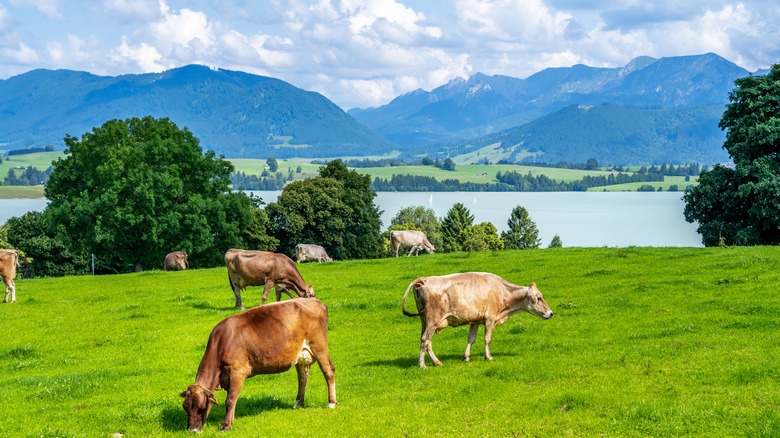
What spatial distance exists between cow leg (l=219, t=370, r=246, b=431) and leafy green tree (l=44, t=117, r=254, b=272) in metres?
38.9

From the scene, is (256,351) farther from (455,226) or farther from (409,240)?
(455,226)

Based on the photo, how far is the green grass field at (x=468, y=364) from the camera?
1169cm

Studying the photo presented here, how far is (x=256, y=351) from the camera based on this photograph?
1234 centimetres

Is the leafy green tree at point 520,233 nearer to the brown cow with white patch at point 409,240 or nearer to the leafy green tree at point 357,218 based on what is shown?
the leafy green tree at point 357,218

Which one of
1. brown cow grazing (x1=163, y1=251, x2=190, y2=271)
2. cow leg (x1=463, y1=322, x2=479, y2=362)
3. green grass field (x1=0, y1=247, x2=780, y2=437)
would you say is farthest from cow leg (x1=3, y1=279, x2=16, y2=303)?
cow leg (x1=463, y1=322, x2=479, y2=362)

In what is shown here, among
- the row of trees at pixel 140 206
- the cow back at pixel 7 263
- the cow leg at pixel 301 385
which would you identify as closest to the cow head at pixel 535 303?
the cow leg at pixel 301 385

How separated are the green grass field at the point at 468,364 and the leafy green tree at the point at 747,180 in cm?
1270

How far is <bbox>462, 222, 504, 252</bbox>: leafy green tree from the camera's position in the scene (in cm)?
9900

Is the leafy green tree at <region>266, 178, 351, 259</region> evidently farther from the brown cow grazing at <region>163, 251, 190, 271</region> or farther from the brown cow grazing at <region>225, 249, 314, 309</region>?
the brown cow grazing at <region>225, 249, 314, 309</region>

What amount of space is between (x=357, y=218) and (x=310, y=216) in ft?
20.5

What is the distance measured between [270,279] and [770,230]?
3372cm

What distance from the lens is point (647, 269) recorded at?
94.3 feet

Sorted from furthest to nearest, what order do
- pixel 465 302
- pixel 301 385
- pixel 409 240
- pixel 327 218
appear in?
pixel 327 218
pixel 409 240
pixel 465 302
pixel 301 385

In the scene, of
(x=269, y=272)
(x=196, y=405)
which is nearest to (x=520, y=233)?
(x=269, y=272)
